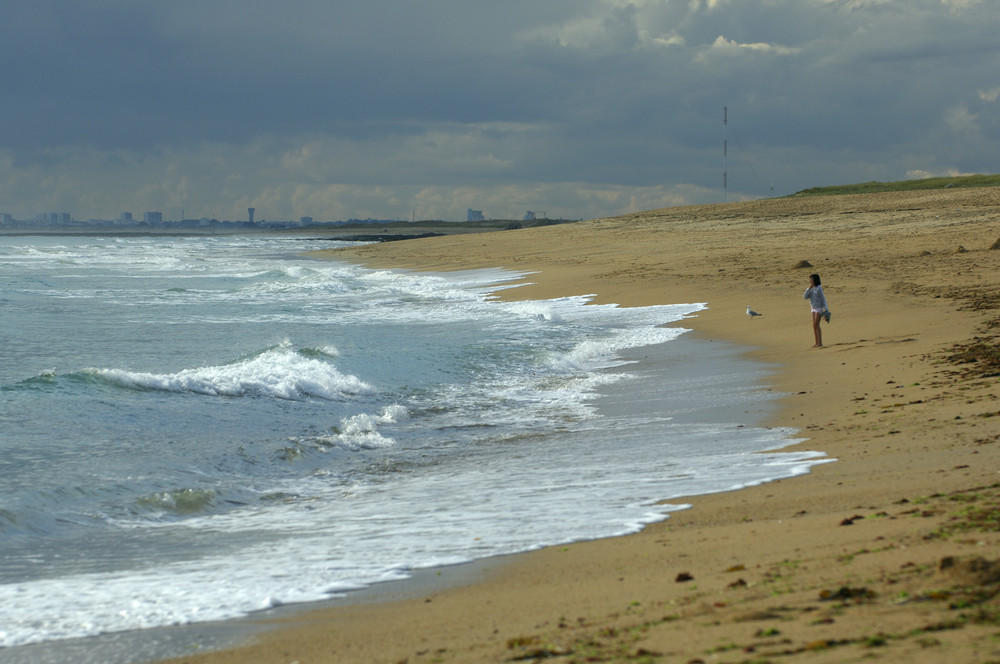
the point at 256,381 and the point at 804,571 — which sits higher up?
the point at 804,571

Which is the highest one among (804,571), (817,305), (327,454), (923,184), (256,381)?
(923,184)

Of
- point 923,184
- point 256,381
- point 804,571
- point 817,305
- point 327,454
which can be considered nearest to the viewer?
point 804,571

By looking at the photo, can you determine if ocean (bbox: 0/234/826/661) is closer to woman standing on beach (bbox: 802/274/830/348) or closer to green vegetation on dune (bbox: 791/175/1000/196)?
woman standing on beach (bbox: 802/274/830/348)

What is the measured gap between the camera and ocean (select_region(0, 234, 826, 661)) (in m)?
5.81

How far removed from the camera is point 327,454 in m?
9.91

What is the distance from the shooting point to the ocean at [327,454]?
5.81m

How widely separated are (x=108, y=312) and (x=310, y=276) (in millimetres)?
14466

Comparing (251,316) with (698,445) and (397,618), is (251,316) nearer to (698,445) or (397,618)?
(698,445)

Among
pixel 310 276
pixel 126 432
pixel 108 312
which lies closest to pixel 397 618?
pixel 126 432

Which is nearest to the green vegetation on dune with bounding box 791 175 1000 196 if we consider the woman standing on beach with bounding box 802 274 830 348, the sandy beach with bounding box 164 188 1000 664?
the woman standing on beach with bounding box 802 274 830 348

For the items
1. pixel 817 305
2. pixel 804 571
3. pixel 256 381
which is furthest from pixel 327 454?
pixel 817 305

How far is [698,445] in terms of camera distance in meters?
8.78

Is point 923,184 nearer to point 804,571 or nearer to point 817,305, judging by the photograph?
point 817,305

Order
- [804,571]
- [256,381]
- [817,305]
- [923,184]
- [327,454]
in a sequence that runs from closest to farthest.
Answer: [804,571] → [327,454] → [256,381] → [817,305] → [923,184]
